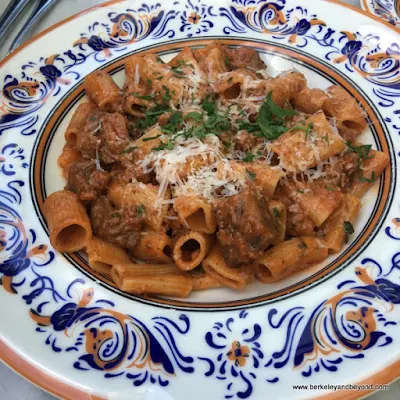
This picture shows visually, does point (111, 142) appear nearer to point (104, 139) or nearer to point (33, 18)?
point (104, 139)

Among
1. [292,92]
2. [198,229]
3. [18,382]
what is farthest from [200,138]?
[18,382]

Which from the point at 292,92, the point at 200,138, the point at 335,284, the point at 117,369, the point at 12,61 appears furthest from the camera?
the point at 12,61

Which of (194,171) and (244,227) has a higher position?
(194,171)

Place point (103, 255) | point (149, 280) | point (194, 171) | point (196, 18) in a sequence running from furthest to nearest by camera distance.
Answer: point (196, 18) < point (194, 171) < point (103, 255) < point (149, 280)

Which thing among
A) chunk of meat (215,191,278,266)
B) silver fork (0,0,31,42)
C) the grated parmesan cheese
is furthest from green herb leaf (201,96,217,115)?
silver fork (0,0,31,42)

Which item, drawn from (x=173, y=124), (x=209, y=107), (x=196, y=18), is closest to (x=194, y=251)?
(x=173, y=124)

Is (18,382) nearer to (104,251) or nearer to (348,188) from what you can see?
(104,251)

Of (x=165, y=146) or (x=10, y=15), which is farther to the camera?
(x=10, y=15)
